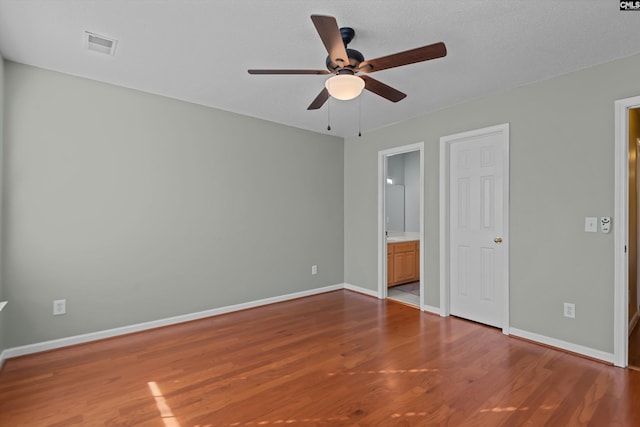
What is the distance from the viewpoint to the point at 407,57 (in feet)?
6.58

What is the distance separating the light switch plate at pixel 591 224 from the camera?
276 centimetres

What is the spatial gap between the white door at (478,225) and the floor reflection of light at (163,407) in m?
3.18

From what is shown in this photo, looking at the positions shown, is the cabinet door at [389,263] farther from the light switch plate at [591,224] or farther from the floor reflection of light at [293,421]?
the floor reflection of light at [293,421]

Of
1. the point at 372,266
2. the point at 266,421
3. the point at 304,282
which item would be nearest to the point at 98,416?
the point at 266,421

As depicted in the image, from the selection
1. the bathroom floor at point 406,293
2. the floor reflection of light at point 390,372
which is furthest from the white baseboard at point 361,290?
the floor reflection of light at point 390,372

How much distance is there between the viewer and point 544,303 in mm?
3076

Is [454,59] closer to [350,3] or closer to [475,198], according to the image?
[350,3]

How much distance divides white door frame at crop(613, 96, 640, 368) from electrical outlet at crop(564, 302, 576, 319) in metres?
0.28

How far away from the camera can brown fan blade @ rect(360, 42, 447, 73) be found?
189 centimetres

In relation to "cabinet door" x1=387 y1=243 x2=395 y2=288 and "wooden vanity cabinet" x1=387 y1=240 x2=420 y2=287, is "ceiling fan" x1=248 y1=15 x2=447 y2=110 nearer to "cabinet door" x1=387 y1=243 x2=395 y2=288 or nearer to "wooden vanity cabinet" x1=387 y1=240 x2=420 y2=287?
"cabinet door" x1=387 y1=243 x2=395 y2=288

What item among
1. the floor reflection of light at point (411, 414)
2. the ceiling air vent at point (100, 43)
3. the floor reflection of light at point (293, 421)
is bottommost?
the floor reflection of light at point (293, 421)

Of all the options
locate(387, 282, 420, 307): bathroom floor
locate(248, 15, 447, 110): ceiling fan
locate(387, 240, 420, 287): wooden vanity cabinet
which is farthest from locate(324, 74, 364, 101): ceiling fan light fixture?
locate(387, 240, 420, 287): wooden vanity cabinet

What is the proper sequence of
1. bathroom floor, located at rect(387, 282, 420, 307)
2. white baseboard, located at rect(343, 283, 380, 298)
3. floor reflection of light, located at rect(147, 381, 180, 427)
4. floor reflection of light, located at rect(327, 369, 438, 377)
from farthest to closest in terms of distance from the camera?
white baseboard, located at rect(343, 283, 380, 298) → bathroom floor, located at rect(387, 282, 420, 307) → floor reflection of light, located at rect(327, 369, 438, 377) → floor reflection of light, located at rect(147, 381, 180, 427)

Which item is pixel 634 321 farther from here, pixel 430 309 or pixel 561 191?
pixel 430 309
